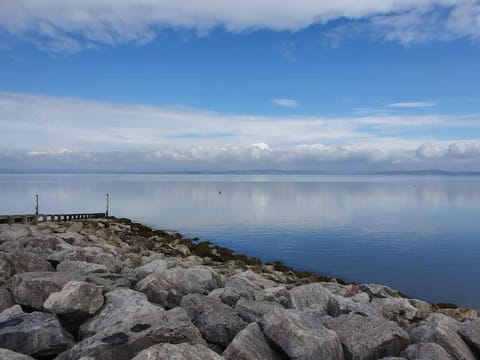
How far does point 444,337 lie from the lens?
880cm

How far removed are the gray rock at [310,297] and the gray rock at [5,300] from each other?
6.42m

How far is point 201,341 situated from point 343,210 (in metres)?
59.7

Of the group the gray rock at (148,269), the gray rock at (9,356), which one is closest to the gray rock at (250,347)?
the gray rock at (9,356)

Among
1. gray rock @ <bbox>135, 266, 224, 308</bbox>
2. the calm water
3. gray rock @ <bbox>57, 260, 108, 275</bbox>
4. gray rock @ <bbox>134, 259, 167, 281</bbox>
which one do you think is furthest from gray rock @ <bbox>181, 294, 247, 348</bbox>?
the calm water

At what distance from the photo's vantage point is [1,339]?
23.7ft

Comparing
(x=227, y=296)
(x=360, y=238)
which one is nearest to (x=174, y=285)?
(x=227, y=296)

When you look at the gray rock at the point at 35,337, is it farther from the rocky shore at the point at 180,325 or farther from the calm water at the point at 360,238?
the calm water at the point at 360,238

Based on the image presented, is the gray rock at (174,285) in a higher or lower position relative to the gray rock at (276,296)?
higher

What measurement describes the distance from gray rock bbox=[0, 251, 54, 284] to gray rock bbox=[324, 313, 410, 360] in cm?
719

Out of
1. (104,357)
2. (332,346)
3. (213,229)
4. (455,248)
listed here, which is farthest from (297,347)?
(213,229)

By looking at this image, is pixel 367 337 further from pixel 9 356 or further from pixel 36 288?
pixel 36 288

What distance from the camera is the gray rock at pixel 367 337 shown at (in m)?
7.94

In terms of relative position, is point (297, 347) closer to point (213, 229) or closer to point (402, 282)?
point (402, 282)

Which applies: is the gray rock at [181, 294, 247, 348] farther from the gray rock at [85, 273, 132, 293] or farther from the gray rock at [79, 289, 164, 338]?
the gray rock at [85, 273, 132, 293]
